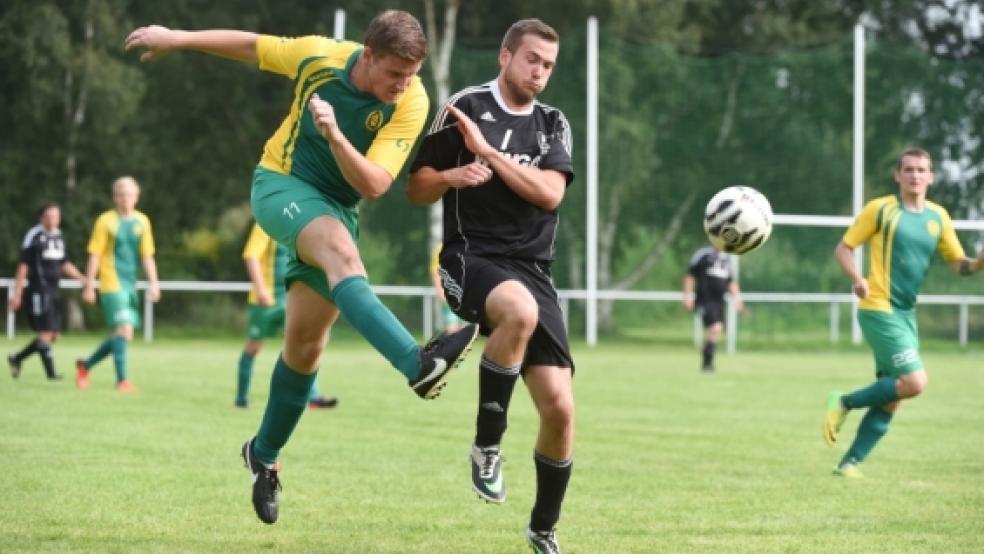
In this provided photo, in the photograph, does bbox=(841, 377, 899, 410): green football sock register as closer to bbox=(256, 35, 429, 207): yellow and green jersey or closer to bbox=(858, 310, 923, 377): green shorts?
bbox=(858, 310, 923, 377): green shorts

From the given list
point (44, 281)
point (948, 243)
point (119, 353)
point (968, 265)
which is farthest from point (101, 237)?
point (968, 265)

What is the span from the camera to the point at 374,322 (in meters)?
6.24

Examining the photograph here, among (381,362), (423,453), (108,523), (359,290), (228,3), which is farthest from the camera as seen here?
(228,3)

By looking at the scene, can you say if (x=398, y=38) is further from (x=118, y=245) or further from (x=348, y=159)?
(x=118, y=245)

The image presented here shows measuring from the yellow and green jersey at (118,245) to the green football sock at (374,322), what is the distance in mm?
10218

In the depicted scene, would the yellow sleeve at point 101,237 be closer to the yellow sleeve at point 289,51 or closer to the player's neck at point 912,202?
the player's neck at point 912,202

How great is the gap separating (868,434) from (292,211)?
16.1ft

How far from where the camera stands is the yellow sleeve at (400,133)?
21.4 feet

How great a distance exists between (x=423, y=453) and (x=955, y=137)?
22.1 meters

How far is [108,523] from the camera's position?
7.12 metres

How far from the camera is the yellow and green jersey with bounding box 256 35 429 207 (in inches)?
261

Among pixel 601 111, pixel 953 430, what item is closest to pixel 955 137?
pixel 601 111

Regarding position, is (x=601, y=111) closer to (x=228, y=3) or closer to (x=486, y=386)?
(x=228, y=3)

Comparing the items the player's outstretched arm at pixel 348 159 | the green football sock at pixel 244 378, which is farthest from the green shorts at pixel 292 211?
the green football sock at pixel 244 378
